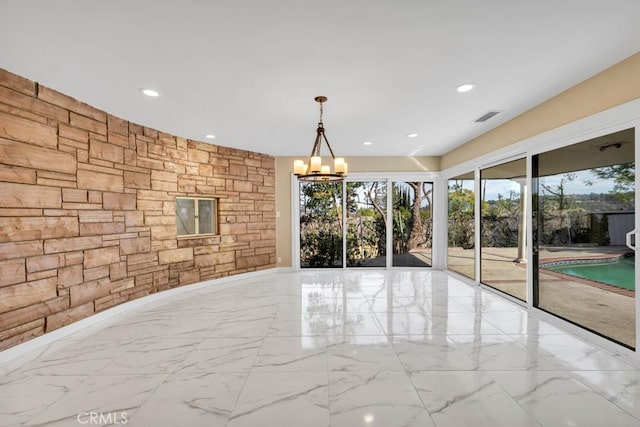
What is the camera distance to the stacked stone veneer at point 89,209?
2.62 meters

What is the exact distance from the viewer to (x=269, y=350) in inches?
105

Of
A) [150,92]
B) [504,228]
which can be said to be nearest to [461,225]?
[504,228]

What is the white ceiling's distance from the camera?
5.92 feet

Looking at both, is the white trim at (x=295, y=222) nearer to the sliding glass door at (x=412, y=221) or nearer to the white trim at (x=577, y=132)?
the sliding glass door at (x=412, y=221)

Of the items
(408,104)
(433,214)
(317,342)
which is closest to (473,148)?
(433,214)

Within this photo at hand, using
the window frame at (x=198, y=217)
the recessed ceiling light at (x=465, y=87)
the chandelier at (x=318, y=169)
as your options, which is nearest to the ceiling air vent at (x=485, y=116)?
the recessed ceiling light at (x=465, y=87)

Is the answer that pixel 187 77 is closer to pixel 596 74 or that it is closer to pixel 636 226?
pixel 596 74

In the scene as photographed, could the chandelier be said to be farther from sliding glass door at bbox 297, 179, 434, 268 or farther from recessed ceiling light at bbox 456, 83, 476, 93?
sliding glass door at bbox 297, 179, 434, 268

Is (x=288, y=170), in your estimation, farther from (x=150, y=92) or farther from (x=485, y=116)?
(x=485, y=116)

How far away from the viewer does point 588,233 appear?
3047mm

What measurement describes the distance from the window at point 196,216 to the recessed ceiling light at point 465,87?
427 cm

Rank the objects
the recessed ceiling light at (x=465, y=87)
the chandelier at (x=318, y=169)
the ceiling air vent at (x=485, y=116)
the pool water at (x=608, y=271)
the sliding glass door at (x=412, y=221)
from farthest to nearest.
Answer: the sliding glass door at (x=412, y=221) → the ceiling air vent at (x=485, y=116) → the chandelier at (x=318, y=169) → the recessed ceiling light at (x=465, y=87) → the pool water at (x=608, y=271)

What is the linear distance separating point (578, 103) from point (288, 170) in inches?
183

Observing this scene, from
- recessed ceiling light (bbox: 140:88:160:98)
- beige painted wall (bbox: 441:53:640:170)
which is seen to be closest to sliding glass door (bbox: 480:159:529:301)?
beige painted wall (bbox: 441:53:640:170)
